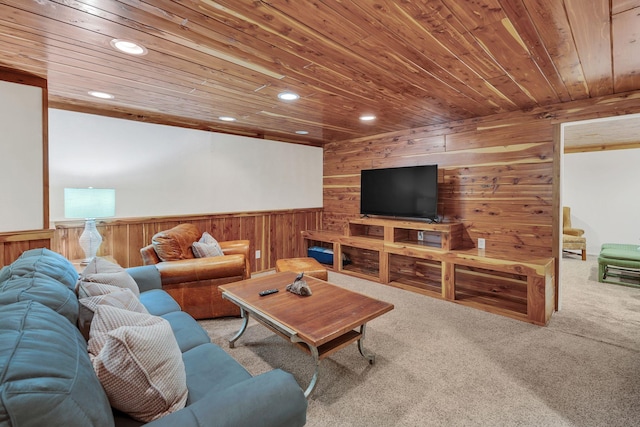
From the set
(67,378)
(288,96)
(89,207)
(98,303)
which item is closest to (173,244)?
(89,207)

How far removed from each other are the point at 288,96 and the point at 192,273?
1.89 metres

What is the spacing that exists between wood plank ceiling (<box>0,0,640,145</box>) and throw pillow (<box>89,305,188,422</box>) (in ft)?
4.91

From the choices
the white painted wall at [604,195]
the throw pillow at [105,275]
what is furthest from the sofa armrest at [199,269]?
the white painted wall at [604,195]

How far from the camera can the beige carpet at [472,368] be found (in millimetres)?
1756

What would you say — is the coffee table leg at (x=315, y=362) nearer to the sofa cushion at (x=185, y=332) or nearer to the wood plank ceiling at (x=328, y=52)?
the sofa cushion at (x=185, y=332)

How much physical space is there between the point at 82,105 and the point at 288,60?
2530mm

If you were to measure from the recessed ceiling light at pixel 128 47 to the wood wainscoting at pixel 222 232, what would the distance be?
84.5 inches

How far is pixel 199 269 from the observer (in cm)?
287

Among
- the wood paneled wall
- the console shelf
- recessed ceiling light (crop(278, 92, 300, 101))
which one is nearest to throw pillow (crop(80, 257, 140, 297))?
recessed ceiling light (crop(278, 92, 300, 101))

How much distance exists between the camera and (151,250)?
300 cm

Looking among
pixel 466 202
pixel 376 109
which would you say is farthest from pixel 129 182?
pixel 466 202

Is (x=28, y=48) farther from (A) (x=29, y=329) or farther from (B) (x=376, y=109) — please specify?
(B) (x=376, y=109)

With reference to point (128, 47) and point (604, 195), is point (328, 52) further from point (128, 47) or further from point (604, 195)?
point (604, 195)

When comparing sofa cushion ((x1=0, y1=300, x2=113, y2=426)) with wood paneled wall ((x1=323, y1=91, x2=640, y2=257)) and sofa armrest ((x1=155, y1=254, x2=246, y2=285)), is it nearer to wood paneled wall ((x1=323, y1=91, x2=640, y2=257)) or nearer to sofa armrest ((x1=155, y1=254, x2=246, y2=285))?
sofa armrest ((x1=155, y1=254, x2=246, y2=285))
